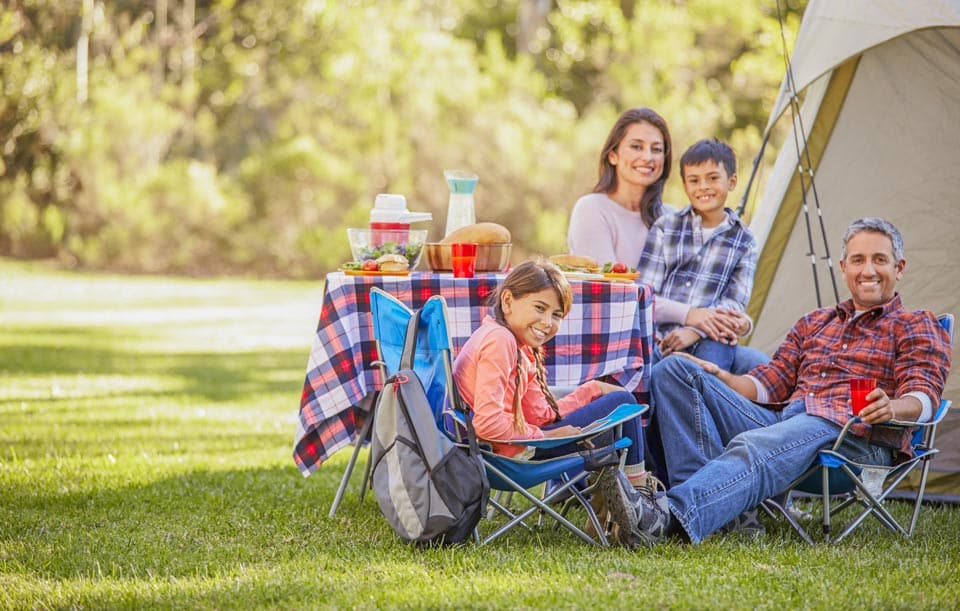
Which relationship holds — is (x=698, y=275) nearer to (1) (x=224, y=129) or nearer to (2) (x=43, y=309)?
(2) (x=43, y=309)

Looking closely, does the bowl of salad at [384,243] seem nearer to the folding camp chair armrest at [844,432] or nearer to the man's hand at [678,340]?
the man's hand at [678,340]

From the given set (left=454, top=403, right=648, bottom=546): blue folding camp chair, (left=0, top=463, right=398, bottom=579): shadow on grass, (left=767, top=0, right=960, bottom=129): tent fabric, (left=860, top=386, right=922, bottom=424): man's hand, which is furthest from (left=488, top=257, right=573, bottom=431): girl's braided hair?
(left=767, top=0, right=960, bottom=129): tent fabric

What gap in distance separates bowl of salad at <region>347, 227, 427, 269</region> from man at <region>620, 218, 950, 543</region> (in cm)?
91

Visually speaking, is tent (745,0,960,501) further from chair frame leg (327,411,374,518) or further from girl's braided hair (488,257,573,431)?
chair frame leg (327,411,374,518)

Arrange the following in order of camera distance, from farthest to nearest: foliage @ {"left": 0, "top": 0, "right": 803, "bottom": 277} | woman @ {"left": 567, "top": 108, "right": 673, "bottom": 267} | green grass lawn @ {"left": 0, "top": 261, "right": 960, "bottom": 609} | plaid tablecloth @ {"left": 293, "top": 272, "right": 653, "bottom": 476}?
foliage @ {"left": 0, "top": 0, "right": 803, "bottom": 277}
woman @ {"left": 567, "top": 108, "right": 673, "bottom": 267}
plaid tablecloth @ {"left": 293, "top": 272, "right": 653, "bottom": 476}
green grass lawn @ {"left": 0, "top": 261, "right": 960, "bottom": 609}

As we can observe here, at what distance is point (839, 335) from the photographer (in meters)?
3.74

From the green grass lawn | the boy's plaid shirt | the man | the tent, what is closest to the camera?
the green grass lawn

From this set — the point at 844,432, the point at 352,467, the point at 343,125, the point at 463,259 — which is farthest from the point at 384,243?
the point at 343,125

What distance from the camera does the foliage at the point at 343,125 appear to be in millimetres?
16500

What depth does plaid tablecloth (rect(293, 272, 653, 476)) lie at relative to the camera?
3686 mm

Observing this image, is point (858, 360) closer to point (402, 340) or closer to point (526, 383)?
point (526, 383)

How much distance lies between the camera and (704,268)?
4141 mm

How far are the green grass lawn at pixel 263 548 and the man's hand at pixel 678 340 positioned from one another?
2.24 feet

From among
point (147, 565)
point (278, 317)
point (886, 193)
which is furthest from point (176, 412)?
point (278, 317)
